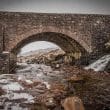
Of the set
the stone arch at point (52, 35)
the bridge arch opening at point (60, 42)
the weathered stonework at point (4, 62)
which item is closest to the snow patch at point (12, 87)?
the weathered stonework at point (4, 62)

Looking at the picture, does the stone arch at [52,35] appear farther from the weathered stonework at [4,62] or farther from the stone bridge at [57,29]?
the weathered stonework at [4,62]

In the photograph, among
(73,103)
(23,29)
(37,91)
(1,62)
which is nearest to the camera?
(73,103)

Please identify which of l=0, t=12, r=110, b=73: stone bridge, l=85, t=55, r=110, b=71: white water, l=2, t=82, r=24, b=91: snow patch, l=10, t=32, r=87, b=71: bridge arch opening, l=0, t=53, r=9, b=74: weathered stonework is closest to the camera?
l=2, t=82, r=24, b=91: snow patch

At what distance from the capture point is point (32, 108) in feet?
17.8

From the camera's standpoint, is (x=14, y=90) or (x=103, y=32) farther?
(x=103, y=32)

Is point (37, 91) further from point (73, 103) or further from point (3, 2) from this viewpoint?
point (3, 2)

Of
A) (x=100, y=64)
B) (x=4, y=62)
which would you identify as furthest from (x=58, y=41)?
(x=4, y=62)

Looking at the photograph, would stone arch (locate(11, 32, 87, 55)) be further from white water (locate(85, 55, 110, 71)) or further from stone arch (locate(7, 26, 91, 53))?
white water (locate(85, 55, 110, 71))

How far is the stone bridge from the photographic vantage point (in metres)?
13.6

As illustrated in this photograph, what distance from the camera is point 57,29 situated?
14.0 m

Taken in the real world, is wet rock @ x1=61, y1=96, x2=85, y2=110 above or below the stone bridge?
below

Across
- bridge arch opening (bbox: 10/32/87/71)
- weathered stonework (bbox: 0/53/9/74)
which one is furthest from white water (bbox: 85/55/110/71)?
weathered stonework (bbox: 0/53/9/74)

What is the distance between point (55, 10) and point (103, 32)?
2709 mm

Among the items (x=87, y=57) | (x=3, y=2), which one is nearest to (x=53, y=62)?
(x=87, y=57)
